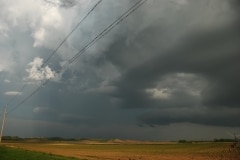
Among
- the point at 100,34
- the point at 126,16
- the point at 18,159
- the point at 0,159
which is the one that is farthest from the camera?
the point at 18,159

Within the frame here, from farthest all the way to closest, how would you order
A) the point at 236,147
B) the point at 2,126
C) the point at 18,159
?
the point at 2,126, the point at 18,159, the point at 236,147

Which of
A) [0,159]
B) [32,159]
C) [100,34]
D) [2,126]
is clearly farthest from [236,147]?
[2,126]

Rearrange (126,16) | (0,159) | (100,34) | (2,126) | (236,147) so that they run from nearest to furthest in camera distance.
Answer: (236,147) < (126,16) < (100,34) < (0,159) < (2,126)

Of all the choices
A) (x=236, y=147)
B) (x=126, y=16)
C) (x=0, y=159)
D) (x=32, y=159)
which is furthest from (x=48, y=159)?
(x=236, y=147)

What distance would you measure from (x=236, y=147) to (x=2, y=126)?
74.2 m

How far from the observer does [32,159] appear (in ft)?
145

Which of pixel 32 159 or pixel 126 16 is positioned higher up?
pixel 126 16

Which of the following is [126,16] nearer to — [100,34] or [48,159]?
[100,34]

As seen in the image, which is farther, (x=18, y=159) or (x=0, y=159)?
(x=18, y=159)

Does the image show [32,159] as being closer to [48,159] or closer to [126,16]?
[48,159]

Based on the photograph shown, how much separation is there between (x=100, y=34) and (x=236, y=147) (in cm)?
1188

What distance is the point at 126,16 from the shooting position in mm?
16047

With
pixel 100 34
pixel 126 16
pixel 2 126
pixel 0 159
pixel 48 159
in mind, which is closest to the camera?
pixel 126 16

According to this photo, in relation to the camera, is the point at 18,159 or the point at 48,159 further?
the point at 48,159
